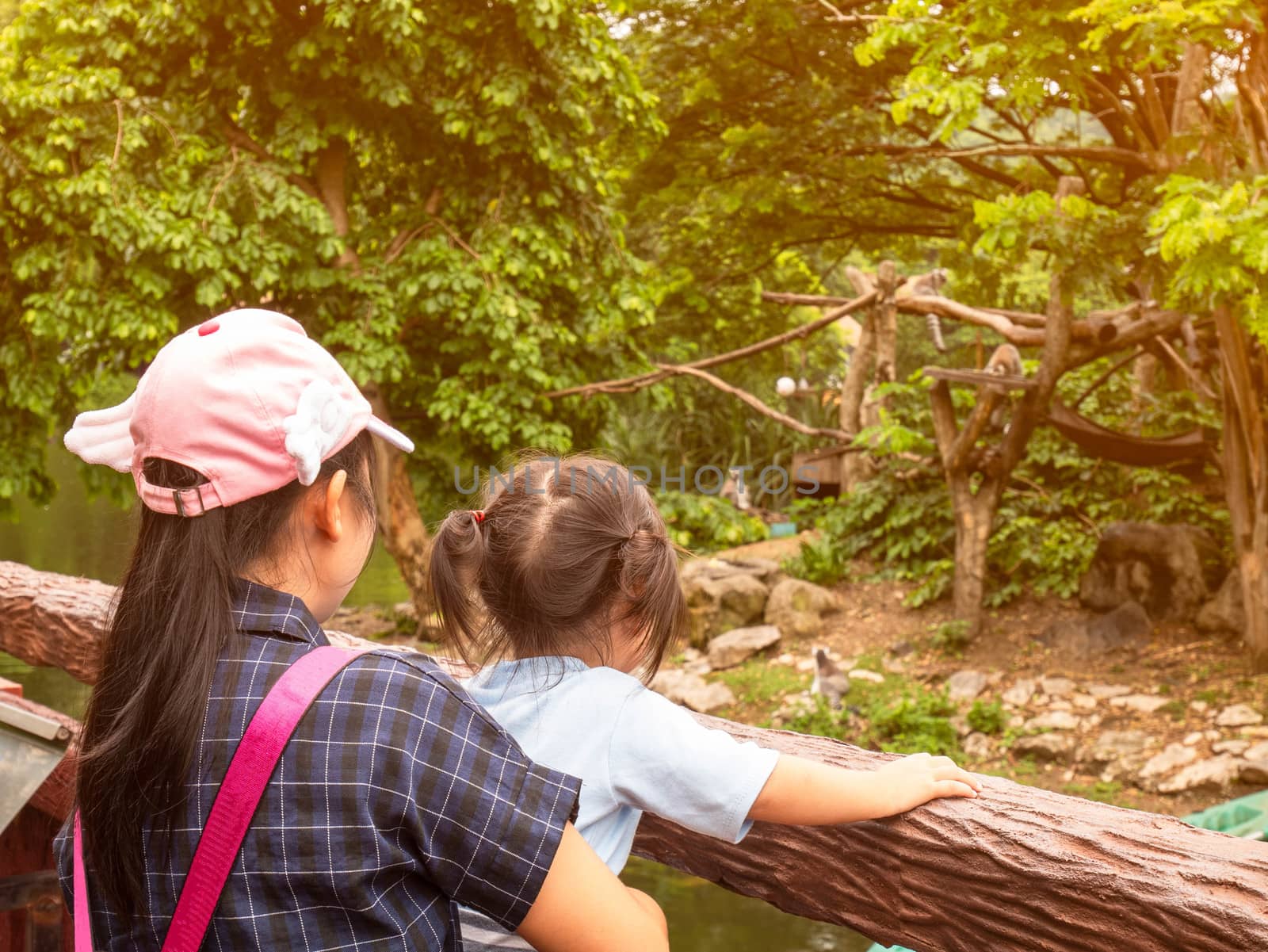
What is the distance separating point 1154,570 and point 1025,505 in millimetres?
1337

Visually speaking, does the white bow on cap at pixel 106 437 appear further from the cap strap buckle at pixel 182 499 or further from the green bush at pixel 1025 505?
the green bush at pixel 1025 505

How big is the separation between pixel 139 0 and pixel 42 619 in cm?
541

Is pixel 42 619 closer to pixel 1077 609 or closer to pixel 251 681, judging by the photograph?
pixel 251 681

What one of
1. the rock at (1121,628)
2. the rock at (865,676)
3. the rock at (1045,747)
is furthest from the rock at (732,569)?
the rock at (1045,747)

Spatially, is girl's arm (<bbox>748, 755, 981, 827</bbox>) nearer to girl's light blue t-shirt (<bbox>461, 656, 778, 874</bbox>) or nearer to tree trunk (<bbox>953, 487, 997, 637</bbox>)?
girl's light blue t-shirt (<bbox>461, 656, 778, 874</bbox>)

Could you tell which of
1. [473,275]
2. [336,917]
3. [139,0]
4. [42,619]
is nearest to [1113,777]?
[473,275]

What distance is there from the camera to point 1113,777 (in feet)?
19.0

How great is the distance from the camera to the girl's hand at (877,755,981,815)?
1127 mm

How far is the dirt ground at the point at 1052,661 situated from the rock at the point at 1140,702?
0.14 feet

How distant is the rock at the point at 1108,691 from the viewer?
646 centimetres

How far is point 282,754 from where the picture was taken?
0.80 metres

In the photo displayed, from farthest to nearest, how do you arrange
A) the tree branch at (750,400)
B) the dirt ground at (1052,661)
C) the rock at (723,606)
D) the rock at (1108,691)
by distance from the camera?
the rock at (723,606) < the tree branch at (750,400) < the rock at (1108,691) < the dirt ground at (1052,661)

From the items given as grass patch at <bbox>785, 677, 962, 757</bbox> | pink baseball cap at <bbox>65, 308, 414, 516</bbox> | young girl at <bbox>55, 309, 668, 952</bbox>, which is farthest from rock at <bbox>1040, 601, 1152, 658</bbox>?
pink baseball cap at <bbox>65, 308, 414, 516</bbox>

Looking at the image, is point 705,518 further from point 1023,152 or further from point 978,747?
Answer: point 1023,152
